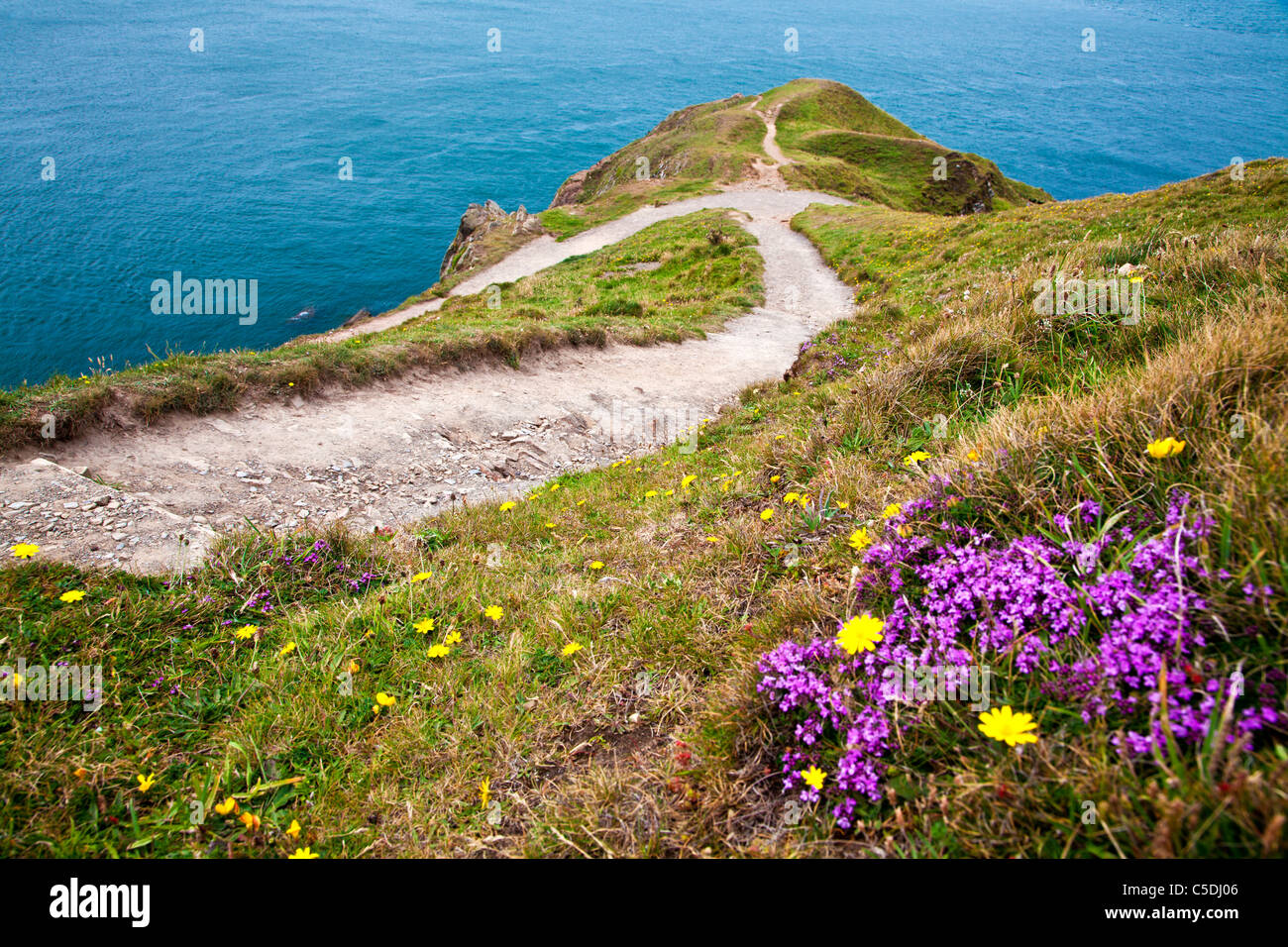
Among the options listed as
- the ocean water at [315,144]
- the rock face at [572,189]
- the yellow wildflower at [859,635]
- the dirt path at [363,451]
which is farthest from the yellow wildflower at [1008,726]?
the rock face at [572,189]

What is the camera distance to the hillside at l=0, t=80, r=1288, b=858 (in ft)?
6.47

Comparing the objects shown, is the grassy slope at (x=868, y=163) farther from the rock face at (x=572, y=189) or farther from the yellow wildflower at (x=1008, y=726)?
the yellow wildflower at (x=1008, y=726)

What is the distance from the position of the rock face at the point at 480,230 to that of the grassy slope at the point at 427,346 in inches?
592

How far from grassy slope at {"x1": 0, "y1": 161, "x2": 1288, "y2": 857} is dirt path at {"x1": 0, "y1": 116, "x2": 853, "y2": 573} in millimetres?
1574

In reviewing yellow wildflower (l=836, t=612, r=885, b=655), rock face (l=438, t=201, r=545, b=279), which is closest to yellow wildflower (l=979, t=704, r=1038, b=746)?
yellow wildflower (l=836, t=612, r=885, b=655)

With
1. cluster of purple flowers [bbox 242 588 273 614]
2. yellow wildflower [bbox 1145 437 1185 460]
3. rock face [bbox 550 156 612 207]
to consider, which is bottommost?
cluster of purple flowers [bbox 242 588 273 614]

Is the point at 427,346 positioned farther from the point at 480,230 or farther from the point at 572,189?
the point at 572,189

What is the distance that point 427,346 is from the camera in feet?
41.7

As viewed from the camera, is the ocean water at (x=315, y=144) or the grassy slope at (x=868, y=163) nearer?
the grassy slope at (x=868, y=163)

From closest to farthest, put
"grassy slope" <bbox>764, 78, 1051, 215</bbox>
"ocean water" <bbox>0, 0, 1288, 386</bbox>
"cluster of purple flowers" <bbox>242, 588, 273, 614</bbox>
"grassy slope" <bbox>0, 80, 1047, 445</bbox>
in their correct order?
"cluster of purple flowers" <bbox>242, 588, 273, 614</bbox>, "grassy slope" <bbox>0, 80, 1047, 445</bbox>, "grassy slope" <bbox>764, 78, 1051, 215</bbox>, "ocean water" <bbox>0, 0, 1288, 386</bbox>

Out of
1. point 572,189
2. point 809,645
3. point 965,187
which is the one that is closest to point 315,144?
point 572,189

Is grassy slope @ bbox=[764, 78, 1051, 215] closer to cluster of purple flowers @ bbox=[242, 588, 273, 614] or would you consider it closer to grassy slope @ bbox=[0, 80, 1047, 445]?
grassy slope @ bbox=[0, 80, 1047, 445]

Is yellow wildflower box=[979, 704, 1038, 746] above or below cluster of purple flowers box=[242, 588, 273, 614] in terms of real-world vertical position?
above

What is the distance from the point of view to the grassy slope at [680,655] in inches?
78.9
